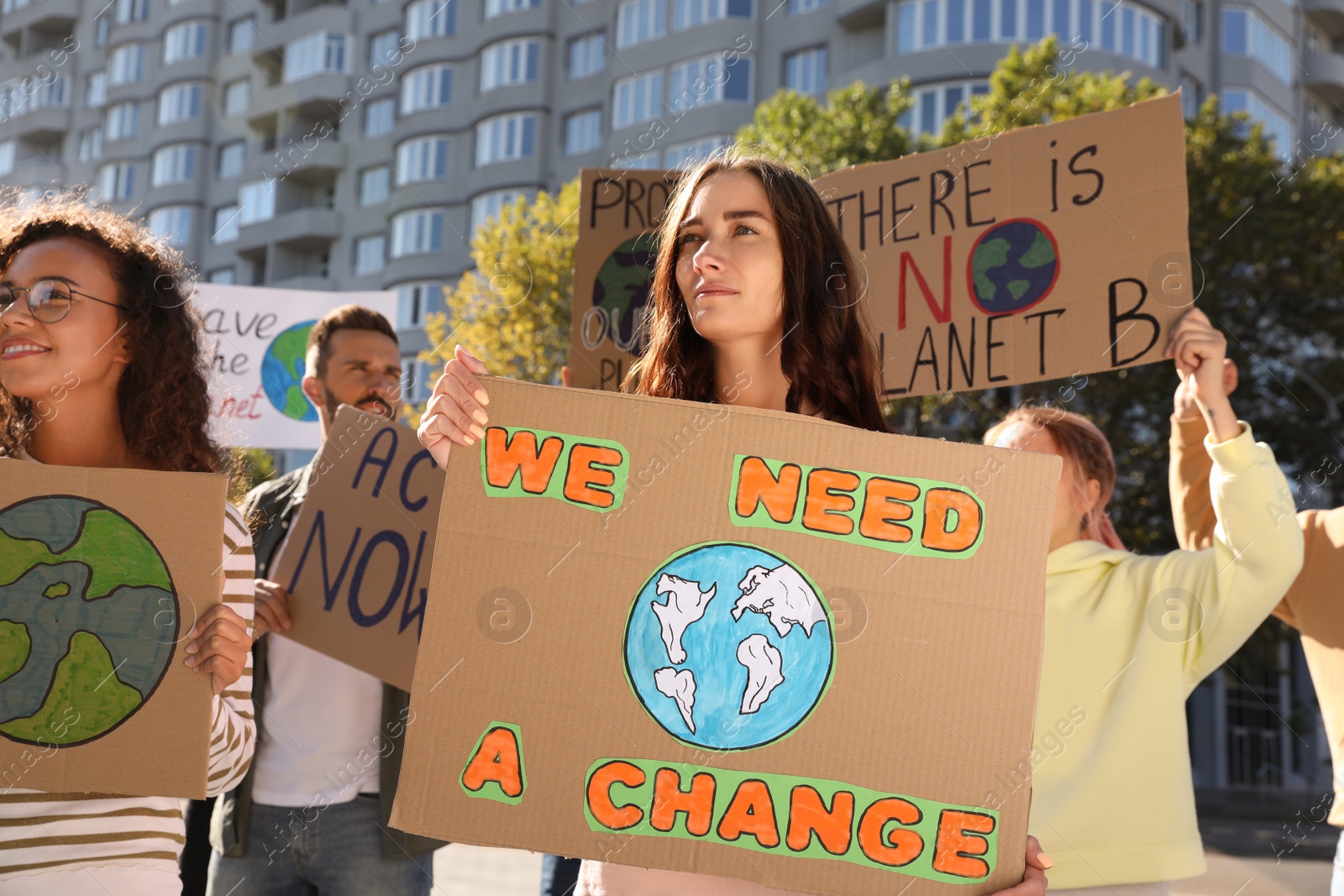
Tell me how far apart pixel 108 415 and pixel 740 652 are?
4.43 feet

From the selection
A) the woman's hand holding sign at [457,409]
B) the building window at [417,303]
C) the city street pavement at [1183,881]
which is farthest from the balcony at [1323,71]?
the woman's hand holding sign at [457,409]

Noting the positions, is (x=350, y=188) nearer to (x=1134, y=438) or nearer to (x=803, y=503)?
(x=1134, y=438)

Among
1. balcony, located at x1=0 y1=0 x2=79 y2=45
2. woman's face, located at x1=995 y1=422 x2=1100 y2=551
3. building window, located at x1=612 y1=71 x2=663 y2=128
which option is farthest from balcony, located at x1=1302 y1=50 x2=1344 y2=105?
balcony, located at x1=0 y1=0 x2=79 y2=45

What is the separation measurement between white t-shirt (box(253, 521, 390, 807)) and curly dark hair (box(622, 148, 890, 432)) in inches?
49.6

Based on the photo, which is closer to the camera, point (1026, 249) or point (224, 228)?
point (1026, 249)

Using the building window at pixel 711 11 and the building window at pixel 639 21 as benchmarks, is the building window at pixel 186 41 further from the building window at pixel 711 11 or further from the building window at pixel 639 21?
the building window at pixel 711 11

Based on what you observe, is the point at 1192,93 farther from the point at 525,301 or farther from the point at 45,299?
the point at 45,299

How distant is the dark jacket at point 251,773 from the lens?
2.82m

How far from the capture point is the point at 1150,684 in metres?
→ 2.47

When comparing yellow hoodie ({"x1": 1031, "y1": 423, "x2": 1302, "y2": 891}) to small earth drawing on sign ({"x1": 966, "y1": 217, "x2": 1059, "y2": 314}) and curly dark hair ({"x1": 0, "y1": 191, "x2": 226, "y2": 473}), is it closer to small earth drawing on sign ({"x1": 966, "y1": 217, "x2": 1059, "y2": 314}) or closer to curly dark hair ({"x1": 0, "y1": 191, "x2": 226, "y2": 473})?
small earth drawing on sign ({"x1": 966, "y1": 217, "x2": 1059, "y2": 314})

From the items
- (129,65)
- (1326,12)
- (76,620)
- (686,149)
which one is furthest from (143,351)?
(129,65)

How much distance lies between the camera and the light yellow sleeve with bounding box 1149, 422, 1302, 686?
2.39 metres

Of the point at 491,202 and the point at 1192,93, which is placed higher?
the point at 1192,93

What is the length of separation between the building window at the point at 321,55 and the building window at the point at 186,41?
17.1 ft
